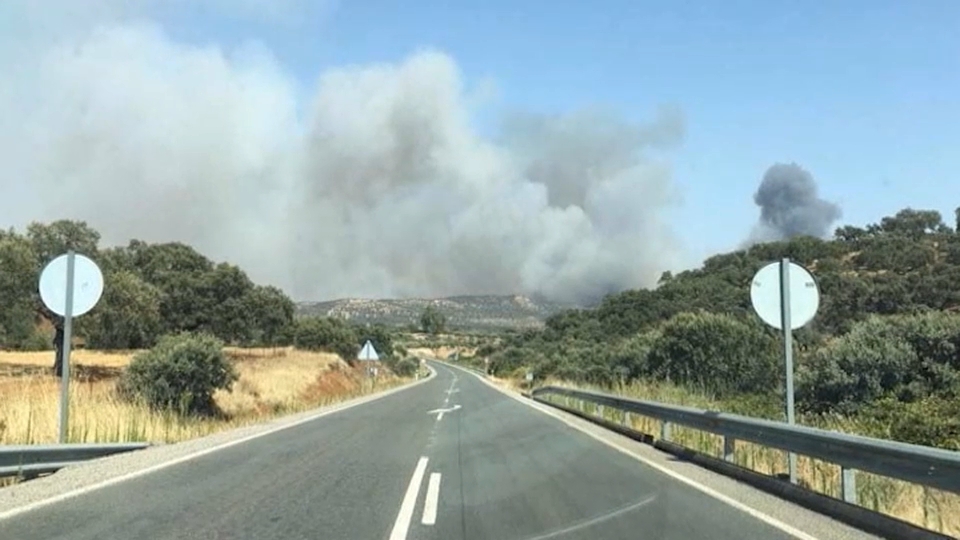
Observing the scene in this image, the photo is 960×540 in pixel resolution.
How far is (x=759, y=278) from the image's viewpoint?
1326 centimetres

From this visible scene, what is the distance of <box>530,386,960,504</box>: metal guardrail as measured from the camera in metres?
7.82

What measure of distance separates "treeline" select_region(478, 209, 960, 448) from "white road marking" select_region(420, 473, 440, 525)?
8.17m

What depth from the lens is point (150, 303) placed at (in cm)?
5062

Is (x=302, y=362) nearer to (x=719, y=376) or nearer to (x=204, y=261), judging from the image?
(x=204, y=261)

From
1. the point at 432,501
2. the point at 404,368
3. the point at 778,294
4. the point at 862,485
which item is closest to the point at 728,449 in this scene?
the point at 778,294

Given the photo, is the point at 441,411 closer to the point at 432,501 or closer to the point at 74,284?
the point at 74,284

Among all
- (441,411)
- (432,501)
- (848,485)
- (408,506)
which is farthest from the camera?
(441,411)

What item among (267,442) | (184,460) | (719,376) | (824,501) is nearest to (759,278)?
(824,501)

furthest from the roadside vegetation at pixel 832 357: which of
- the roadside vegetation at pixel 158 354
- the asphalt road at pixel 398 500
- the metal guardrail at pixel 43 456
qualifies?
the roadside vegetation at pixel 158 354

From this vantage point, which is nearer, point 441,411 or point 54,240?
point 441,411

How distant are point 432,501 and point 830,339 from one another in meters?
27.1

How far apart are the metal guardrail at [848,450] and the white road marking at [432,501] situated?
4408 mm

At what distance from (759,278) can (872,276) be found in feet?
178

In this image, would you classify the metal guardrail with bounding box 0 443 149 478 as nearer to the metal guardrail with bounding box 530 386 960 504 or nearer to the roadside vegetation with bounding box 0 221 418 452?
the roadside vegetation with bounding box 0 221 418 452
